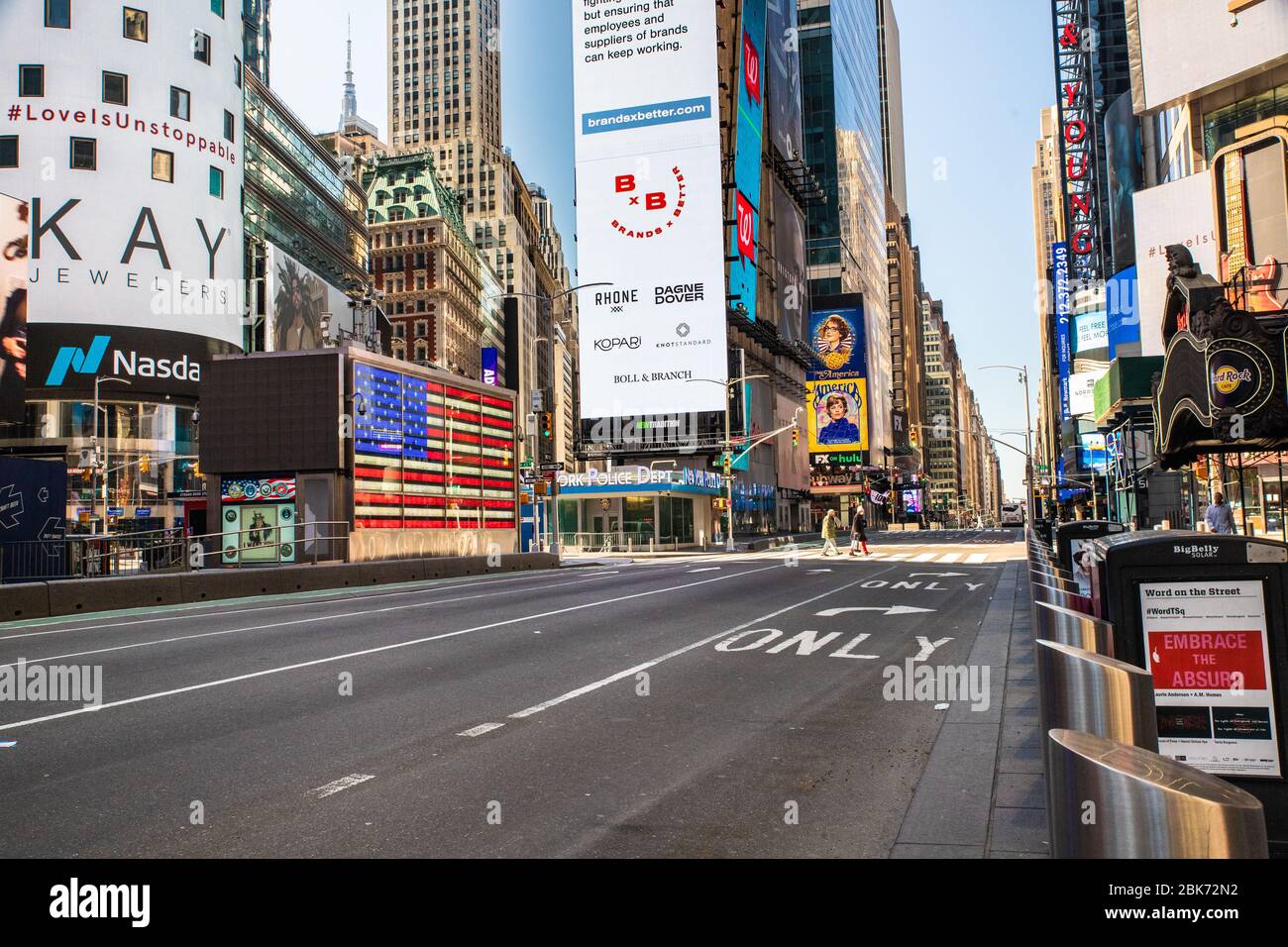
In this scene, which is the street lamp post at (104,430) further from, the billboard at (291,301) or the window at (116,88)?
the window at (116,88)

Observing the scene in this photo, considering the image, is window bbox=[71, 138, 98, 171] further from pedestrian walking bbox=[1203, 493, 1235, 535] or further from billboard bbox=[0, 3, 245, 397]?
pedestrian walking bbox=[1203, 493, 1235, 535]

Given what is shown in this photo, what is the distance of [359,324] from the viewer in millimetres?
37125

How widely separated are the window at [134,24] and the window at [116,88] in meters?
2.66

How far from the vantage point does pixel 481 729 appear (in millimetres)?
7285

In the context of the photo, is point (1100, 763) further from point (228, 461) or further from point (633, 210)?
point (633, 210)

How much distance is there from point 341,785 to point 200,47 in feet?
228

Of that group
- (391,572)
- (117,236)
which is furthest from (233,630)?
(117,236)

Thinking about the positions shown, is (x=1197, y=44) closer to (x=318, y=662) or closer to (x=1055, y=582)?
(x=1055, y=582)

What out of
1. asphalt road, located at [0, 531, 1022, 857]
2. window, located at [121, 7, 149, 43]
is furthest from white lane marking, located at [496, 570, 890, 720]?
Answer: window, located at [121, 7, 149, 43]

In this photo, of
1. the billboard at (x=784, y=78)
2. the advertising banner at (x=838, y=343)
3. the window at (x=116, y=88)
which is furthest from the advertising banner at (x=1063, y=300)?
the window at (x=116, y=88)

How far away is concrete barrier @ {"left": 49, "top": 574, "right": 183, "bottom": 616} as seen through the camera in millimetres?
17817

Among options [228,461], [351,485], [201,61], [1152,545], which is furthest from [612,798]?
[201,61]
